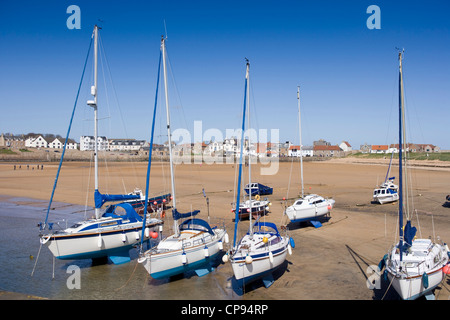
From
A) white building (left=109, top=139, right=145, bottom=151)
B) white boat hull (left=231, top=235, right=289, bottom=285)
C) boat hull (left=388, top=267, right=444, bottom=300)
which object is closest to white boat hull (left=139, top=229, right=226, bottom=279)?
white boat hull (left=231, top=235, right=289, bottom=285)

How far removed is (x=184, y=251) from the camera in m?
15.4

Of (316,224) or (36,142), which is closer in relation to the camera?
(316,224)

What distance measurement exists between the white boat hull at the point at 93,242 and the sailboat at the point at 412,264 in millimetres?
12137

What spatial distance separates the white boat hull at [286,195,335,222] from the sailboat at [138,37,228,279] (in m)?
6.72

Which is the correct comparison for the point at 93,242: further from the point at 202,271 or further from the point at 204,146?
the point at 204,146

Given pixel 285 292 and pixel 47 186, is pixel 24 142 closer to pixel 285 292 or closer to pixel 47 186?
pixel 47 186

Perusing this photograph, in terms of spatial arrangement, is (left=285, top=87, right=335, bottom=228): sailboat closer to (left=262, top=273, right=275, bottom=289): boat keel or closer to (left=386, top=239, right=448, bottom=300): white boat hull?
(left=262, top=273, right=275, bottom=289): boat keel

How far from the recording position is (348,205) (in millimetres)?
32562

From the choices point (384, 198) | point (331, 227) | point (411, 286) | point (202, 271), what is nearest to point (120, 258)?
point (202, 271)

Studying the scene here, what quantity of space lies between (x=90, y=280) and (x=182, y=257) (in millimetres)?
4590

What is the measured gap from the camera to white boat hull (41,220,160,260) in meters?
16.7

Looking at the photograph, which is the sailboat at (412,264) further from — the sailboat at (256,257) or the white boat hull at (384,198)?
the white boat hull at (384,198)
